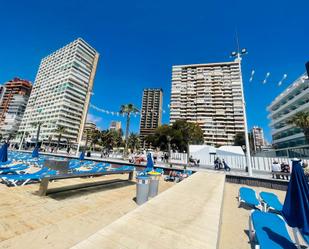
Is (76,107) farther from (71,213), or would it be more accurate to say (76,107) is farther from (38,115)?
(71,213)

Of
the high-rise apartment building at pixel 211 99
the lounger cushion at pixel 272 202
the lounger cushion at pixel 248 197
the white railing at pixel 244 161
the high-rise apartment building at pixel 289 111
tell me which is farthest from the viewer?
the high-rise apartment building at pixel 211 99

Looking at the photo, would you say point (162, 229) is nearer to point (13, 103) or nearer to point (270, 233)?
point (270, 233)

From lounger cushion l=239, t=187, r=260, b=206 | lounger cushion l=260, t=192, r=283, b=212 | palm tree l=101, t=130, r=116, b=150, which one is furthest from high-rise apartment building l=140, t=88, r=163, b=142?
lounger cushion l=260, t=192, r=283, b=212

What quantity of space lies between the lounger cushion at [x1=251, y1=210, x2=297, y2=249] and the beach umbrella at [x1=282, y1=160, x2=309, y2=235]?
0.31 metres

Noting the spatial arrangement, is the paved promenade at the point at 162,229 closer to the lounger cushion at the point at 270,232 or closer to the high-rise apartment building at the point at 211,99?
the lounger cushion at the point at 270,232

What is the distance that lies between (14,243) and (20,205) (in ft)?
7.77

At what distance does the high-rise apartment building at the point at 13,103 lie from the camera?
94.2 metres

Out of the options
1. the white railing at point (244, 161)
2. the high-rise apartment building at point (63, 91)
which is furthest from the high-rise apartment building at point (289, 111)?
the high-rise apartment building at point (63, 91)

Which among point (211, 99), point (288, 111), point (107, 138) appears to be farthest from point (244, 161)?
point (211, 99)

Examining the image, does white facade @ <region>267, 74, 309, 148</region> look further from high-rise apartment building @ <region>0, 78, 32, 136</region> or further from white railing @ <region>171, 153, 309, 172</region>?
high-rise apartment building @ <region>0, 78, 32, 136</region>

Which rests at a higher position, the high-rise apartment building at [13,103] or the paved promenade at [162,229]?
the high-rise apartment building at [13,103]

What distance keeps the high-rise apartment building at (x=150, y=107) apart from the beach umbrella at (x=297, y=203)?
426 ft

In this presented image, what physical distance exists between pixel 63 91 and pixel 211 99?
255 feet

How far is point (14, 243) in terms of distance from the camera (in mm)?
2955
